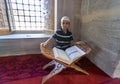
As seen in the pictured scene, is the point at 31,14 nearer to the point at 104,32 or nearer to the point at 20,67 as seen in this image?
the point at 20,67

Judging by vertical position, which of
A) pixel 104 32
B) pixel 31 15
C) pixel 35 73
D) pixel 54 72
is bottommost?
pixel 35 73

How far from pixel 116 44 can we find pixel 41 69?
3.48 ft

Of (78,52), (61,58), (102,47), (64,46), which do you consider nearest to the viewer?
(61,58)

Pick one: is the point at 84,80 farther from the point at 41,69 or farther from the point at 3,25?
the point at 3,25

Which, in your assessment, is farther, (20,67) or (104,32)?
(20,67)

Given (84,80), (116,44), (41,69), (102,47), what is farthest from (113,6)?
(41,69)

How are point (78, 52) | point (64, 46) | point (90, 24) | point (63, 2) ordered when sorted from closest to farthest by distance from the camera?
1. point (78, 52)
2. point (64, 46)
3. point (90, 24)
4. point (63, 2)

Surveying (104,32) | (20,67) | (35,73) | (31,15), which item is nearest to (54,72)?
(35,73)

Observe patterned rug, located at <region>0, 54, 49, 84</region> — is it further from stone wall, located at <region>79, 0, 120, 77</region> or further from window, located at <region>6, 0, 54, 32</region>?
stone wall, located at <region>79, 0, 120, 77</region>

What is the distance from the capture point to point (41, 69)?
1657 millimetres

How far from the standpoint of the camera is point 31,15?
2387 millimetres

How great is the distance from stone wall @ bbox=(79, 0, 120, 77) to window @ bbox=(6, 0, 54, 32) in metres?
0.71

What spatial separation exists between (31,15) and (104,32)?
1.53m

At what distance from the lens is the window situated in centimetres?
219
